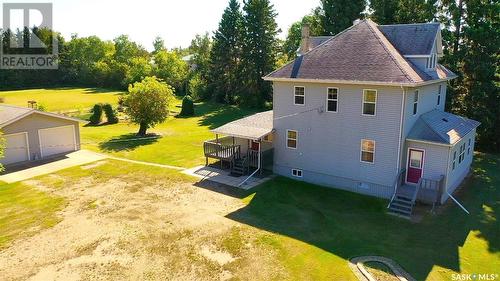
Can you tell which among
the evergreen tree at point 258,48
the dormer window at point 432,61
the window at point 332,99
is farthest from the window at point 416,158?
the evergreen tree at point 258,48

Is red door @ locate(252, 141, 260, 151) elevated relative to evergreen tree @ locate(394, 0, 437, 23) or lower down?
lower down

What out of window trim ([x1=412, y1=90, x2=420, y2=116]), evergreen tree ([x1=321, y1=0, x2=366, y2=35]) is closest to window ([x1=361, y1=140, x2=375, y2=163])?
window trim ([x1=412, y1=90, x2=420, y2=116])

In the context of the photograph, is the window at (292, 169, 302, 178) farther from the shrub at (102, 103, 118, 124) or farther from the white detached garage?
the shrub at (102, 103, 118, 124)

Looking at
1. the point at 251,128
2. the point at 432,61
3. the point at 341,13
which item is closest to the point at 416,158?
the point at 432,61

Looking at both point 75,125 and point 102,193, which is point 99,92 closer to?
point 75,125

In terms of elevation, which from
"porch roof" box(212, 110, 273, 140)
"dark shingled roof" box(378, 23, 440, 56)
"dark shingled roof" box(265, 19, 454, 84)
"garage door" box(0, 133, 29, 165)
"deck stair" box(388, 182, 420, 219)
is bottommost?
"deck stair" box(388, 182, 420, 219)

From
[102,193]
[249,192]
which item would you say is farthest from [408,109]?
[102,193]

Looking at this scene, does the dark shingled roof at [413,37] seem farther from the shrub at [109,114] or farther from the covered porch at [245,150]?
the shrub at [109,114]
